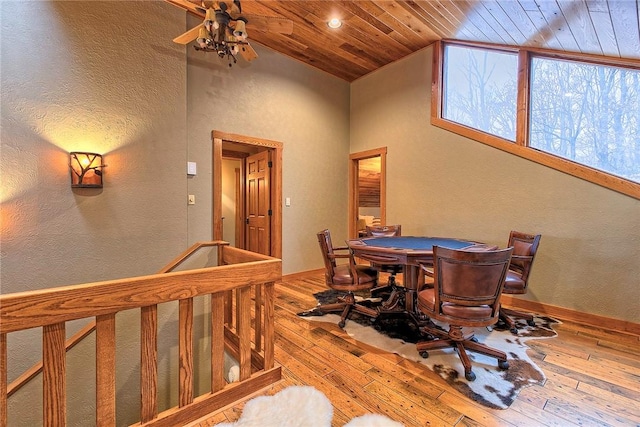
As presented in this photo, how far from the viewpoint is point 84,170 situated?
8.14ft

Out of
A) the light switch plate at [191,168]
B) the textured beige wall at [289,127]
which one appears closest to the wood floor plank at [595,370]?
the textured beige wall at [289,127]

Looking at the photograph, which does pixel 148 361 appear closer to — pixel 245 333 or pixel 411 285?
pixel 245 333

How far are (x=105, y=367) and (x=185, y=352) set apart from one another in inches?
13.2

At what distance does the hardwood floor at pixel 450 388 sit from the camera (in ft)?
4.72

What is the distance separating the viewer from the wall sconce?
247cm

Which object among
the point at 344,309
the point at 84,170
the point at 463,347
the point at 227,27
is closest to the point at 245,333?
the point at 344,309

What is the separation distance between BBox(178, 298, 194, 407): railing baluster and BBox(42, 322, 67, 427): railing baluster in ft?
1.46

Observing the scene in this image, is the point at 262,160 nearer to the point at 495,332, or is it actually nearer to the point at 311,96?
the point at 311,96

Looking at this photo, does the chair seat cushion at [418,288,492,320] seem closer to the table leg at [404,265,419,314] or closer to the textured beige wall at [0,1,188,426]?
the table leg at [404,265,419,314]

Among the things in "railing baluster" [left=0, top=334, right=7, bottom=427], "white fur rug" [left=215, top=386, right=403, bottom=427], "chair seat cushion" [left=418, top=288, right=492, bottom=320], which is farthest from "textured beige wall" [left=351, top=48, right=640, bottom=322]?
"railing baluster" [left=0, top=334, right=7, bottom=427]

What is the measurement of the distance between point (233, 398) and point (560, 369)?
2156 mm

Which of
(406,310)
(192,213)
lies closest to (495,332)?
(406,310)

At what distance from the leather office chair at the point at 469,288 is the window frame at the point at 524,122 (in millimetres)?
1793

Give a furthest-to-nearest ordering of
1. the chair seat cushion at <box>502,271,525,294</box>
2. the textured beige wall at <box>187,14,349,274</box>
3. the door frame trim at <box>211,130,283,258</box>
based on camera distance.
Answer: the door frame trim at <box>211,130,283,258</box>, the textured beige wall at <box>187,14,349,274</box>, the chair seat cushion at <box>502,271,525,294</box>
